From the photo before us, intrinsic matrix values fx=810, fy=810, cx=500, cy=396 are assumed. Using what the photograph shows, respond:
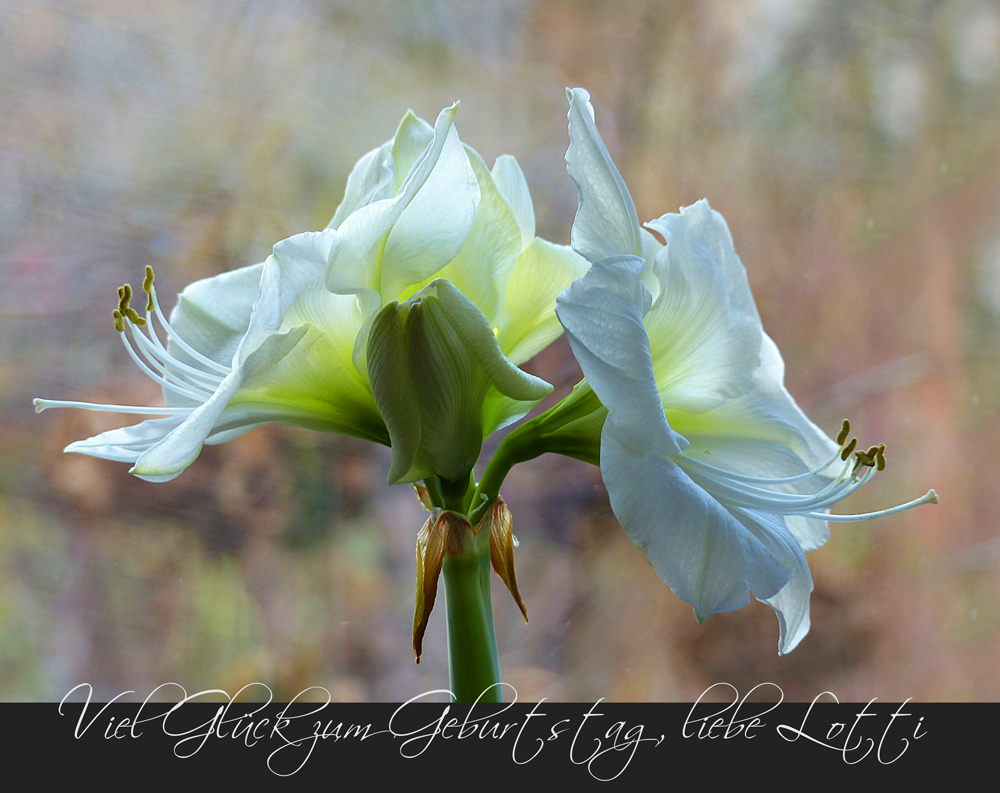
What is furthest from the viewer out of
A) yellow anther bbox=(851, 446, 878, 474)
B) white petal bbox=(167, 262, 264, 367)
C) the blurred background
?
the blurred background

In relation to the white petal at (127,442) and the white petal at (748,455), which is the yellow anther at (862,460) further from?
the white petal at (127,442)

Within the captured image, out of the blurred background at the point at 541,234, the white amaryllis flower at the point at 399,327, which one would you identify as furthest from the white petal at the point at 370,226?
the blurred background at the point at 541,234

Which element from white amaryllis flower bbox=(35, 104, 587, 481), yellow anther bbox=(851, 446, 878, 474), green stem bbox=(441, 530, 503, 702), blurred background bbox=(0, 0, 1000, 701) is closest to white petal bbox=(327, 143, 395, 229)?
white amaryllis flower bbox=(35, 104, 587, 481)

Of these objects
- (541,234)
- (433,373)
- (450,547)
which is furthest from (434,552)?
(541,234)

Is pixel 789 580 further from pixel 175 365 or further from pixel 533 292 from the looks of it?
pixel 175 365

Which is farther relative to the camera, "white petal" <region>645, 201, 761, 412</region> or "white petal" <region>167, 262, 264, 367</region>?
"white petal" <region>167, 262, 264, 367</region>

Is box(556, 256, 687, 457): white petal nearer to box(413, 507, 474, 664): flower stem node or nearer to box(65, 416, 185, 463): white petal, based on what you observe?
box(413, 507, 474, 664): flower stem node
